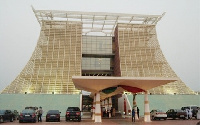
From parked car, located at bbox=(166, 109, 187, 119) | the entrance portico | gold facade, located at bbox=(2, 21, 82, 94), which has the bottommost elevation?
parked car, located at bbox=(166, 109, 187, 119)

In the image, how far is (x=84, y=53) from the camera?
57094 mm

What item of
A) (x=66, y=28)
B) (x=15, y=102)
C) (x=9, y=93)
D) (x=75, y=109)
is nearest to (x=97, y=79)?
(x=75, y=109)

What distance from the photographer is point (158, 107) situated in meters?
38.7

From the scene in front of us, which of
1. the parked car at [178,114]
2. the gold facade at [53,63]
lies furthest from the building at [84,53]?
the parked car at [178,114]

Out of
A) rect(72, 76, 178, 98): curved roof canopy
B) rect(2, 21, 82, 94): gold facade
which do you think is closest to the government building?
rect(2, 21, 82, 94): gold facade

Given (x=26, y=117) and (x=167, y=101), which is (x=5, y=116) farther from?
(x=167, y=101)

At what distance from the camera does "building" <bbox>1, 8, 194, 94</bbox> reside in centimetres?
4638

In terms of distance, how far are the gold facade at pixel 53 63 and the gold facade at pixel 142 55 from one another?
30.4 ft

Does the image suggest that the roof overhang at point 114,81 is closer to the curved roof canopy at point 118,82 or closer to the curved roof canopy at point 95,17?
the curved roof canopy at point 118,82

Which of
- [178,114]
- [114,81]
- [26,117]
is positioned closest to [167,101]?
[178,114]

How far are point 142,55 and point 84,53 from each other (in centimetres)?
1345

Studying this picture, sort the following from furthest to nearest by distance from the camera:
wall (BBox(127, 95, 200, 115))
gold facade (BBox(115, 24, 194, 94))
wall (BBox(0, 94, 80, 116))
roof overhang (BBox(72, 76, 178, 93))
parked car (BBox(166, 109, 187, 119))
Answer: gold facade (BBox(115, 24, 194, 94))
wall (BBox(127, 95, 200, 115))
wall (BBox(0, 94, 80, 116))
parked car (BBox(166, 109, 187, 119))
roof overhang (BBox(72, 76, 178, 93))

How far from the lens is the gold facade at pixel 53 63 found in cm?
4519

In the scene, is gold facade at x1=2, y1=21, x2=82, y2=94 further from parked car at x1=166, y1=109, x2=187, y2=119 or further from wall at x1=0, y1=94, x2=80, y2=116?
parked car at x1=166, y1=109, x2=187, y2=119
